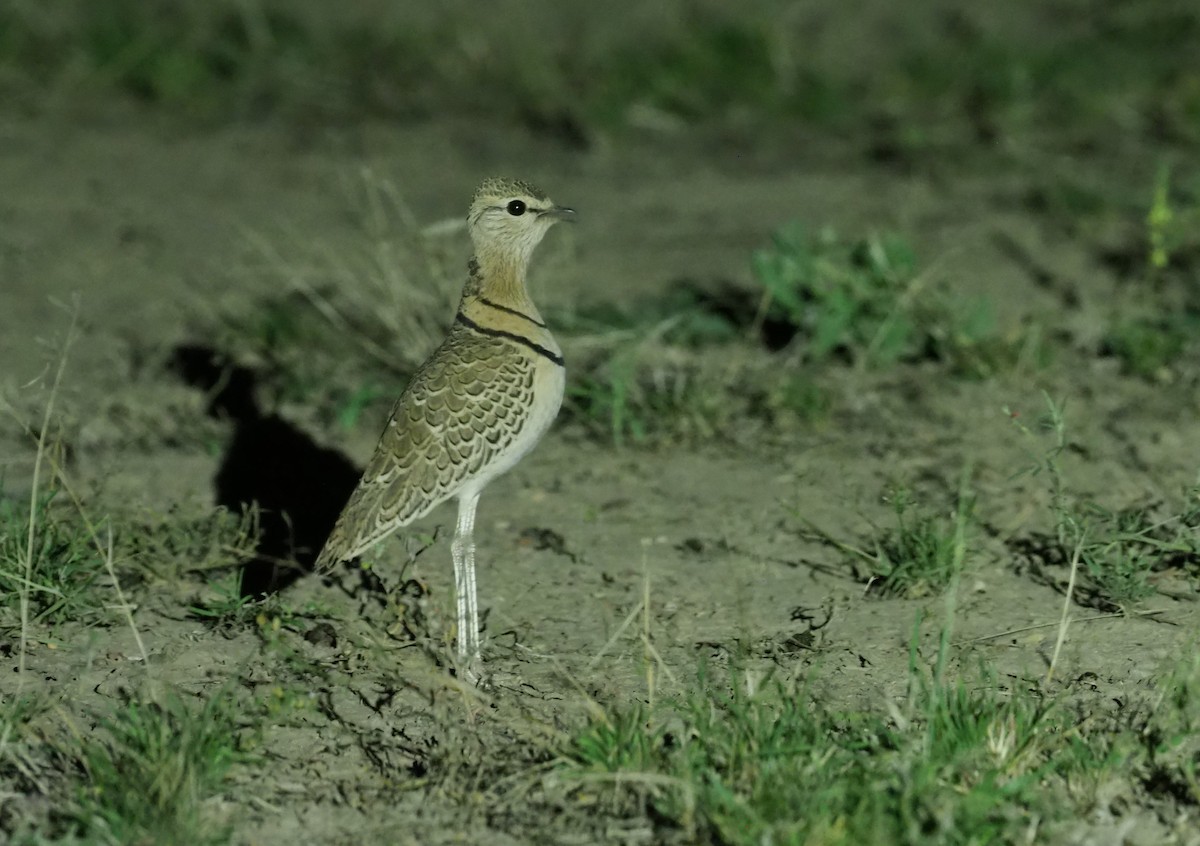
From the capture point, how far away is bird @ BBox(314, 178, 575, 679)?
3.98 m

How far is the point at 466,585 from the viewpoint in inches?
160

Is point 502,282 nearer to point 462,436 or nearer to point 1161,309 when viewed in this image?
point 462,436

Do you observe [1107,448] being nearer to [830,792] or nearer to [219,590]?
[830,792]

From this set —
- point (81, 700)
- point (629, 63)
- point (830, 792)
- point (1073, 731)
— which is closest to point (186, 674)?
point (81, 700)

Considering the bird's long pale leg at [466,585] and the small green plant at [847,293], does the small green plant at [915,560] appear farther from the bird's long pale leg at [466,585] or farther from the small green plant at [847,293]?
the small green plant at [847,293]

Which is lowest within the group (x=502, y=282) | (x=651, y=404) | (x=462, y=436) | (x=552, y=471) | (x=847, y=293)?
(x=552, y=471)

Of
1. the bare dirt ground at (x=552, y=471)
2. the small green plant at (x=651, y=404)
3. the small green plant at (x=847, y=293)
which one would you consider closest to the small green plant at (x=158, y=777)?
the bare dirt ground at (x=552, y=471)

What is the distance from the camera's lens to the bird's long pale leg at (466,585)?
154 inches

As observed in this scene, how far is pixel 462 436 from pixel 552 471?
1238 mm

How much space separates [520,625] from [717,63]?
16.6 feet

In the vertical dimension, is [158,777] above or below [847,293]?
below

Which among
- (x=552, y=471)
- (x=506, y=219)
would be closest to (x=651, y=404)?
(x=552, y=471)

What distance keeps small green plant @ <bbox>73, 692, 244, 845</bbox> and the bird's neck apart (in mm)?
1292

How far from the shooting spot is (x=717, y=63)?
28.4 feet
